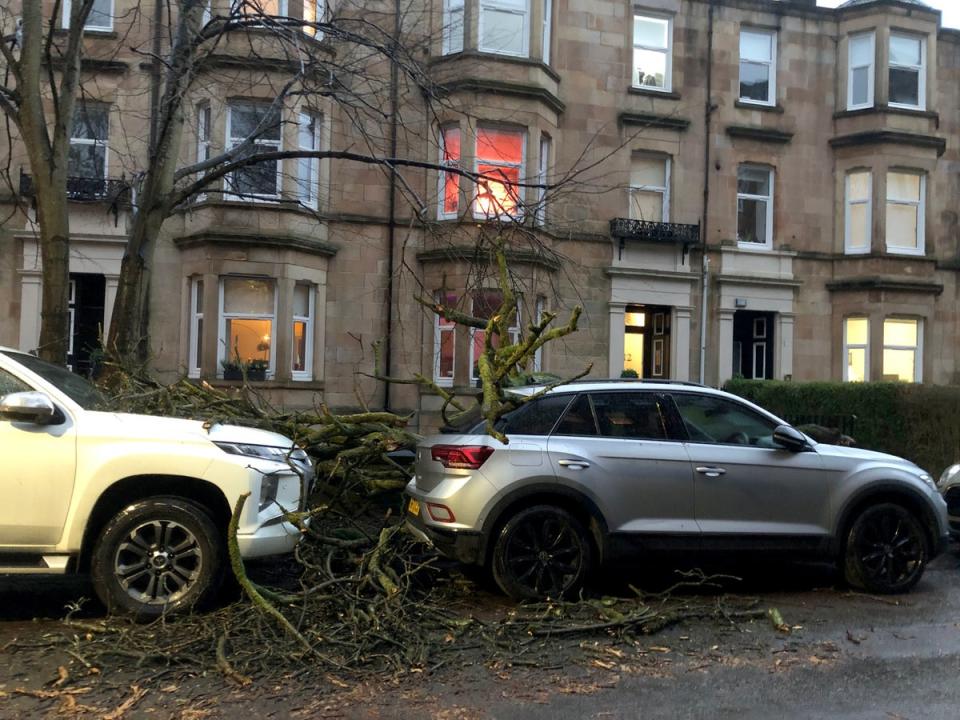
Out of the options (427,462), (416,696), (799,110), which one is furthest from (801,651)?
(799,110)

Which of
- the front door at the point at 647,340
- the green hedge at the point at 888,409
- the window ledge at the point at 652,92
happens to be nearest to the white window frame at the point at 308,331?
the front door at the point at 647,340

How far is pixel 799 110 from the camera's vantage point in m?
18.4

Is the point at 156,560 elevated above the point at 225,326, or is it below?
below

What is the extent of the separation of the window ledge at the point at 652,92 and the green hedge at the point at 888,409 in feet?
20.7

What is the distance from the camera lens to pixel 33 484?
5.07 meters

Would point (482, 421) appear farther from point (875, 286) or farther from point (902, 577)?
point (875, 286)

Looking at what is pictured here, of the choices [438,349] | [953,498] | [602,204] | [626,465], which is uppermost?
[602,204]

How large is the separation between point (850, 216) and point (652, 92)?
5.50m

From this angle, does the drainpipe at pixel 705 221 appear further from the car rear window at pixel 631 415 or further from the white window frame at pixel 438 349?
the car rear window at pixel 631 415

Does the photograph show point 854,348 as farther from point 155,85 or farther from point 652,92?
point 155,85

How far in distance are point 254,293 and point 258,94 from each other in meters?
3.59

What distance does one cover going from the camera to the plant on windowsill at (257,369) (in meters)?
14.6

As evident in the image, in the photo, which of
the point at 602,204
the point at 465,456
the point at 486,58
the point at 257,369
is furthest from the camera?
the point at 602,204

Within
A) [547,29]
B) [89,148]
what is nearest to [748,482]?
[547,29]
